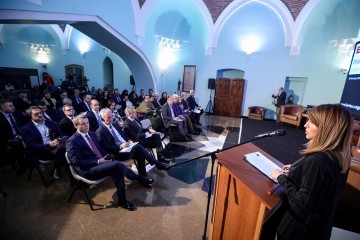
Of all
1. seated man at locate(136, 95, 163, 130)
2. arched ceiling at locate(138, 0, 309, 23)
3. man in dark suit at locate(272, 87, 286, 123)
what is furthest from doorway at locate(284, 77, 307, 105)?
seated man at locate(136, 95, 163, 130)

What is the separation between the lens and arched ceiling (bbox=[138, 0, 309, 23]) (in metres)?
7.60

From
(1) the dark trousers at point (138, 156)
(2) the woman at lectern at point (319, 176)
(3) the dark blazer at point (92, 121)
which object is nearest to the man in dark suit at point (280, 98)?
(1) the dark trousers at point (138, 156)

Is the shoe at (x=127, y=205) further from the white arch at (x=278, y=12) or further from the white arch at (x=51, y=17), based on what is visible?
the white arch at (x=278, y=12)

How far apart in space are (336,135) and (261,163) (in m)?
0.64

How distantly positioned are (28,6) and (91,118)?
2.59m

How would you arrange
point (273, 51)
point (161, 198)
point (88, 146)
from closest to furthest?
1. point (88, 146)
2. point (161, 198)
3. point (273, 51)

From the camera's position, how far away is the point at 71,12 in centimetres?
439

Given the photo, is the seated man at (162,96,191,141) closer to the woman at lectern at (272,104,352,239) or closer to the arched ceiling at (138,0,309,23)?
the woman at lectern at (272,104,352,239)

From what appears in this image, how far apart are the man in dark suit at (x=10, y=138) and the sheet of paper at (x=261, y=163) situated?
149 inches

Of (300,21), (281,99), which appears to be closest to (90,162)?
(281,99)

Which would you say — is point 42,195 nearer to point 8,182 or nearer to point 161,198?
point 8,182

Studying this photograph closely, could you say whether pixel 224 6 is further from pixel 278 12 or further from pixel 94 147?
pixel 94 147

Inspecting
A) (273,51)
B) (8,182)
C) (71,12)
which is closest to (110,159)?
(8,182)

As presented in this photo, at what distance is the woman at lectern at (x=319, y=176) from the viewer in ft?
3.01
